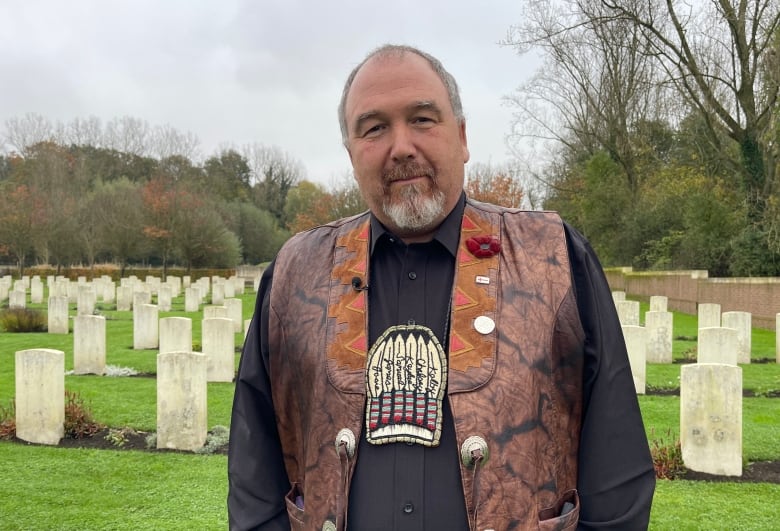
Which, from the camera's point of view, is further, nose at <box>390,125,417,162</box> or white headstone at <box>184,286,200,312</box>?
white headstone at <box>184,286,200,312</box>

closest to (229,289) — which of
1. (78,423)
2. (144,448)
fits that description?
(78,423)

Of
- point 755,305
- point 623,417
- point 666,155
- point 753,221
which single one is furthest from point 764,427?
point 666,155

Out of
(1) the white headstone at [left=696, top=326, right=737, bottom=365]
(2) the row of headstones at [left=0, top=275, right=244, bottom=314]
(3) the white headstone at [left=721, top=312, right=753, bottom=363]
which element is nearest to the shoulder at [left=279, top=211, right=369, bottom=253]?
(1) the white headstone at [left=696, top=326, right=737, bottom=365]

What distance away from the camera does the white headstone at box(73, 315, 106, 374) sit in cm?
1122

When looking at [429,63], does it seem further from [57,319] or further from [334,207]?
[334,207]

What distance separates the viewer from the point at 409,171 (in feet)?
Answer: 6.47

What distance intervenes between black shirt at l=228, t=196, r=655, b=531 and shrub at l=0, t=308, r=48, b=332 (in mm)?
17370

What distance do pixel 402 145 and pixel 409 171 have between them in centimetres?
8

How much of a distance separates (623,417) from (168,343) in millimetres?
10185

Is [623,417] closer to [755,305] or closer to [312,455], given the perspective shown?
[312,455]

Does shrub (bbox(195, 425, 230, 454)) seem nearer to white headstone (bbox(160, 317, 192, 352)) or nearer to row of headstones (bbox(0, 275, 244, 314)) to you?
white headstone (bbox(160, 317, 192, 352))

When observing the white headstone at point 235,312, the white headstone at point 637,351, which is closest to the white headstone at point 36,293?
the white headstone at point 235,312

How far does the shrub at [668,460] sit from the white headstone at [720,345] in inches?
152

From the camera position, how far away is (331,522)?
1.84 metres
